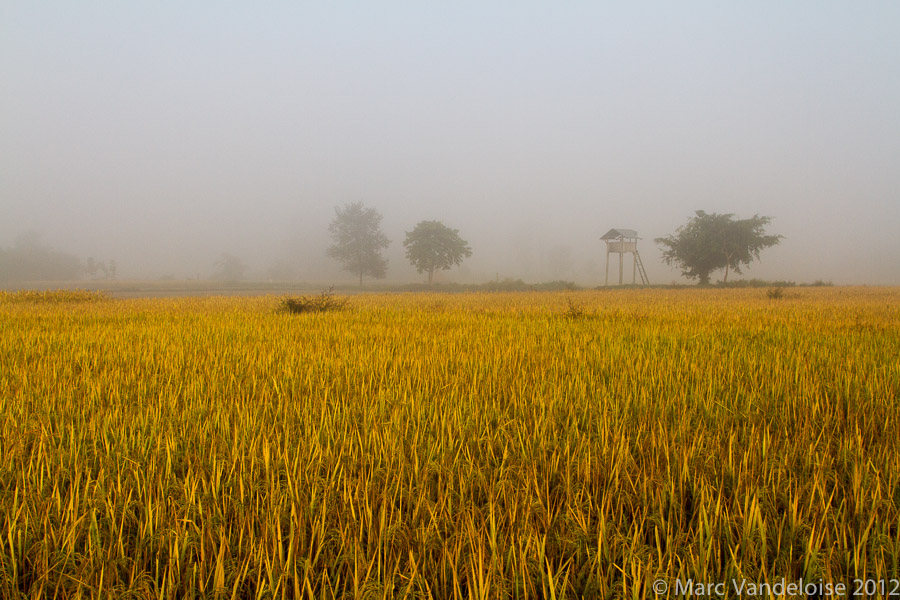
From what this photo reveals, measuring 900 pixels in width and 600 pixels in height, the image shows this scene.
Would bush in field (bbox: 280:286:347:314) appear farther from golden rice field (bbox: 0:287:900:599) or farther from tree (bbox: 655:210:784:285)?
tree (bbox: 655:210:784:285)

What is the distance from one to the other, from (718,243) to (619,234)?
11597 mm

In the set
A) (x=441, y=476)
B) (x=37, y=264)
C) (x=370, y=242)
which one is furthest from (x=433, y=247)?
(x=37, y=264)

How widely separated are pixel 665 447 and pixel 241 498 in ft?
6.28

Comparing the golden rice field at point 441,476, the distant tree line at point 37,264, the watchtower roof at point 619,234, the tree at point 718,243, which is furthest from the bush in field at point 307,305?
the distant tree line at point 37,264

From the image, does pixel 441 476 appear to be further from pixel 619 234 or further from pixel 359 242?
pixel 359 242

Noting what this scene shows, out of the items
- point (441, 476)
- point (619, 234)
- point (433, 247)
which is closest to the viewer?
point (441, 476)

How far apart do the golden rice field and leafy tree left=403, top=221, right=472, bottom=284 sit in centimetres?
4973

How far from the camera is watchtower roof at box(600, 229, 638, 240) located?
36.2m

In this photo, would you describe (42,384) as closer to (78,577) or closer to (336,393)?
(336,393)

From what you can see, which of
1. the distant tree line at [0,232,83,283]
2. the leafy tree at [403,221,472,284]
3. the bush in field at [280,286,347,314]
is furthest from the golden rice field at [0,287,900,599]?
the distant tree line at [0,232,83,283]

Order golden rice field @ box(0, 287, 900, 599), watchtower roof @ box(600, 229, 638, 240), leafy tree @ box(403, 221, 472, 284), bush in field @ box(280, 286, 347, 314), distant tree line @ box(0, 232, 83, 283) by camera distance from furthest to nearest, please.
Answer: distant tree line @ box(0, 232, 83, 283)
leafy tree @ box(403, 221, 472, 284)
watchtower roof @ box(600, 229, 638, 240)
bush in field @ box(280, 286, 347, 314)
golden rice field @ box(0, 287, 900, 599)

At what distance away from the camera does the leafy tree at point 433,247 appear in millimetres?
54031

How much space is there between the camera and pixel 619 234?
3622cm

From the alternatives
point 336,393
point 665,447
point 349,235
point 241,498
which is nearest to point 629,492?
point 665,447
